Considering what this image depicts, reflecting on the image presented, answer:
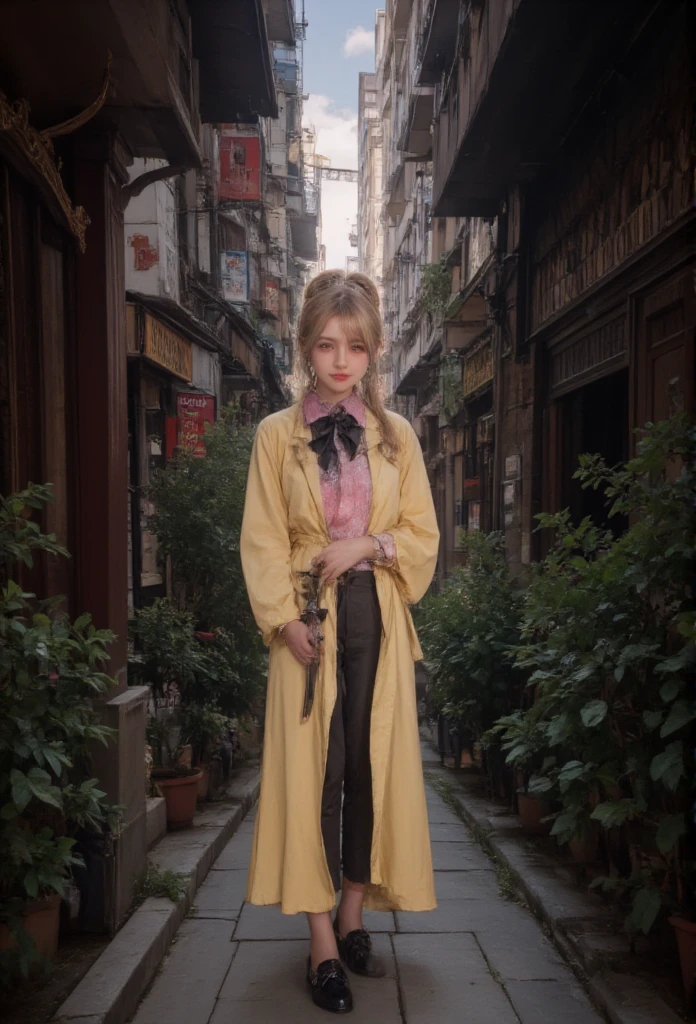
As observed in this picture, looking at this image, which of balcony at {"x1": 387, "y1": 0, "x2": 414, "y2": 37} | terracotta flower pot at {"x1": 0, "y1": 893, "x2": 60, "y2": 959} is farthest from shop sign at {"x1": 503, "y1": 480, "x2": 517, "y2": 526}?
balcony at {"x1": 387, "y1": 0, "x2": 414, "y2": 37}

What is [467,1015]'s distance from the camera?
124 inches

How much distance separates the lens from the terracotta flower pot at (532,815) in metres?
5.21

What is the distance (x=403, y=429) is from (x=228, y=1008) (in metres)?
2.18

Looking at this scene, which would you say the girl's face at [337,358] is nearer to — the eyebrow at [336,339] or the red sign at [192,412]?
the eyebrow at [336,339]

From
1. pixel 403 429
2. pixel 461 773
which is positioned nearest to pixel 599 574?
pixel 403 429

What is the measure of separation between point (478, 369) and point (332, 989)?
31.8ft

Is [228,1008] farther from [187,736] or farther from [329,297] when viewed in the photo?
[187,736]

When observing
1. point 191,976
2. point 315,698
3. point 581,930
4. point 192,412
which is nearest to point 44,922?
point 191,976

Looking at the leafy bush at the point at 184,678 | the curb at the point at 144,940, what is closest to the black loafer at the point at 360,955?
the curb at the point at 144,940

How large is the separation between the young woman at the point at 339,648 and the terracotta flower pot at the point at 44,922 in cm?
72

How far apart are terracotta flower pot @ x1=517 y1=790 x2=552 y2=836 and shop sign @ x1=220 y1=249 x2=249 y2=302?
13844mm

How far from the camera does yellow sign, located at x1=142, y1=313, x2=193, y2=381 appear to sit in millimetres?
10602

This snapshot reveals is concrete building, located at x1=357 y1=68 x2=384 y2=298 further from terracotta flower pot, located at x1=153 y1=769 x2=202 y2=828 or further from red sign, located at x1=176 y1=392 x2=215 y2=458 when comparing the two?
terracotta flower pot, located at x1=153 y1=769 x2=202 y2=828

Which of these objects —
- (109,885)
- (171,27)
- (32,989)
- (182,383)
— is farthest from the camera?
(182,383)
